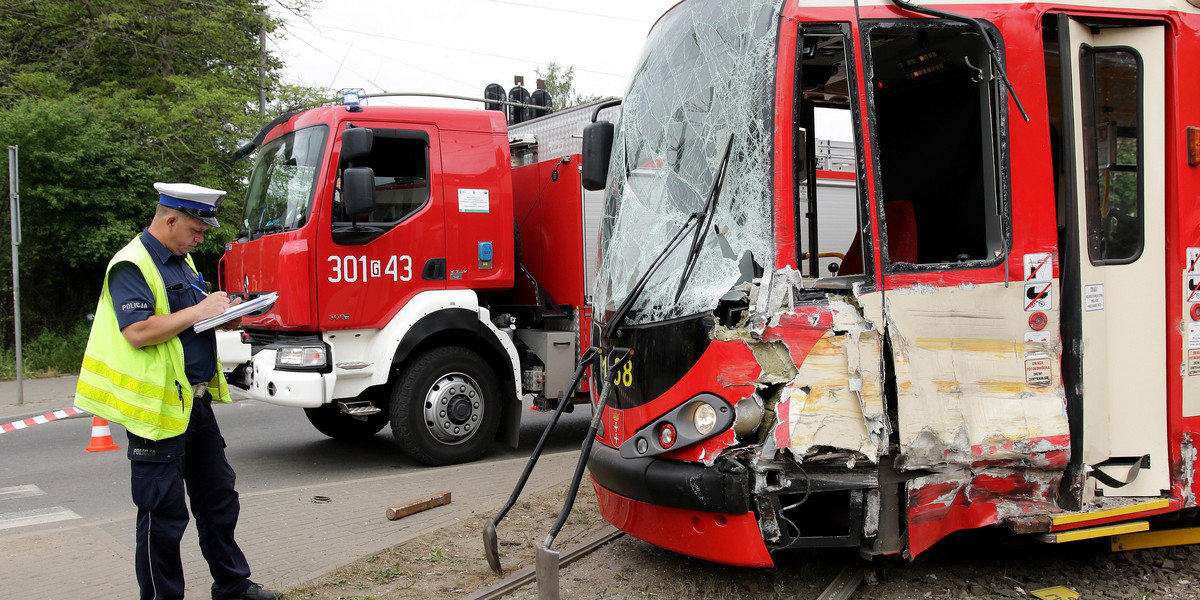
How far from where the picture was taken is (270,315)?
23.3ft

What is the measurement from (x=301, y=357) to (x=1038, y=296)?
5.12m

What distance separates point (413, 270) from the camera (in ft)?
23.8

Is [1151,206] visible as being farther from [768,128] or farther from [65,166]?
[65,166]

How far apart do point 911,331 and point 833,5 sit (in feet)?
4.78

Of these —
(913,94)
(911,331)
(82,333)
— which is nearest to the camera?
(911,331)

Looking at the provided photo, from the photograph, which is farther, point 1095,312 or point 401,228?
point 401,228

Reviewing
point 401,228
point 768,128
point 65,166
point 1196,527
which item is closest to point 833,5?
point 768,128

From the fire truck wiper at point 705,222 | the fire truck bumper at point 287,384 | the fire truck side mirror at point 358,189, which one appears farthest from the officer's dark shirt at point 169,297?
the fire truck bumper at point 287,384

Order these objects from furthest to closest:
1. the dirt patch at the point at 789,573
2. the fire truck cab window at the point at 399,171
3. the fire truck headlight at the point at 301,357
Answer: the fire truck cab window at the point at 399,171
the fire truck headlight at the point at 301,357
the dirt patch at the point at 789,573

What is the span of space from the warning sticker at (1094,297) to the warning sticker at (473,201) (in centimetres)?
470

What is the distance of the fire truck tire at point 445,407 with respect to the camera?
7242 millimetres

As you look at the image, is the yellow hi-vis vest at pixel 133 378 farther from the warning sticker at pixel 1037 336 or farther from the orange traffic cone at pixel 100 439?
the orange traffic cone at pixel 100 439

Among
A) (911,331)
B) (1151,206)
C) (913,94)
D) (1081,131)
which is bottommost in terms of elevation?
(911,331)

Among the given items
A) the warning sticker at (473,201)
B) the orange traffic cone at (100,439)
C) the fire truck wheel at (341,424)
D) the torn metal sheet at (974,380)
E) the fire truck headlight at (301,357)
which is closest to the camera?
the torn metal sheet at (974,380)
